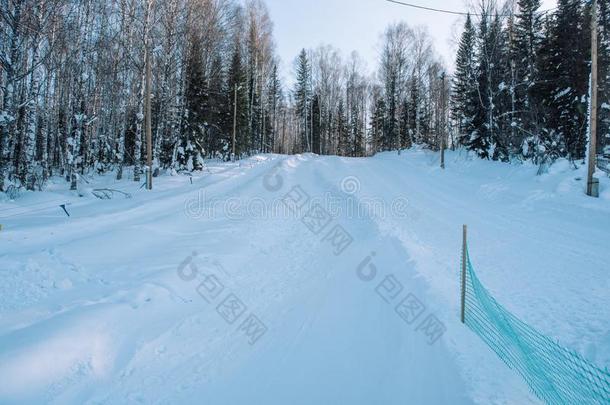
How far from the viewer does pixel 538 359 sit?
11.4ft

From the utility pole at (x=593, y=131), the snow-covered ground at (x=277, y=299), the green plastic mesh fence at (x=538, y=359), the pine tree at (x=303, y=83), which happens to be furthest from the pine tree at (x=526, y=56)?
the pine tree at (x=303, y=83)

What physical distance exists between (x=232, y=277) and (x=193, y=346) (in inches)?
82.0

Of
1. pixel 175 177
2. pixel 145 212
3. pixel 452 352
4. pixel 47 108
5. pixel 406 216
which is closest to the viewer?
pixel 452 352

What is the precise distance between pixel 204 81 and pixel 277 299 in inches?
816

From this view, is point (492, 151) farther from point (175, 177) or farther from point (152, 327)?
point (152, 327)

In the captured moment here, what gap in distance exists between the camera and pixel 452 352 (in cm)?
397

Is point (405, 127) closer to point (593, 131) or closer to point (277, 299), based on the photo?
point (593, 131)

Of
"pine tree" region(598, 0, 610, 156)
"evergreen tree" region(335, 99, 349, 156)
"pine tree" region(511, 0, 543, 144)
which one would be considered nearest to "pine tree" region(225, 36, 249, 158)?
"pine tree" region(511, 0, 543, 144)

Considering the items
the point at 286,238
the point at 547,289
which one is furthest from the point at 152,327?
the point at 547,289

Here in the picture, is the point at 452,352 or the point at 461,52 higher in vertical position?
the point at 461,52

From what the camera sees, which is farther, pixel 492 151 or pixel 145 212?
pixel 492 151

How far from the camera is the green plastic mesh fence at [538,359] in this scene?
2895 mm

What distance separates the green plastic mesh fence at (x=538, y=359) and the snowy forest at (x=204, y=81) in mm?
13409

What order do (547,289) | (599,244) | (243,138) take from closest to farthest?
(547,289) → (599,244) → (243,138)
